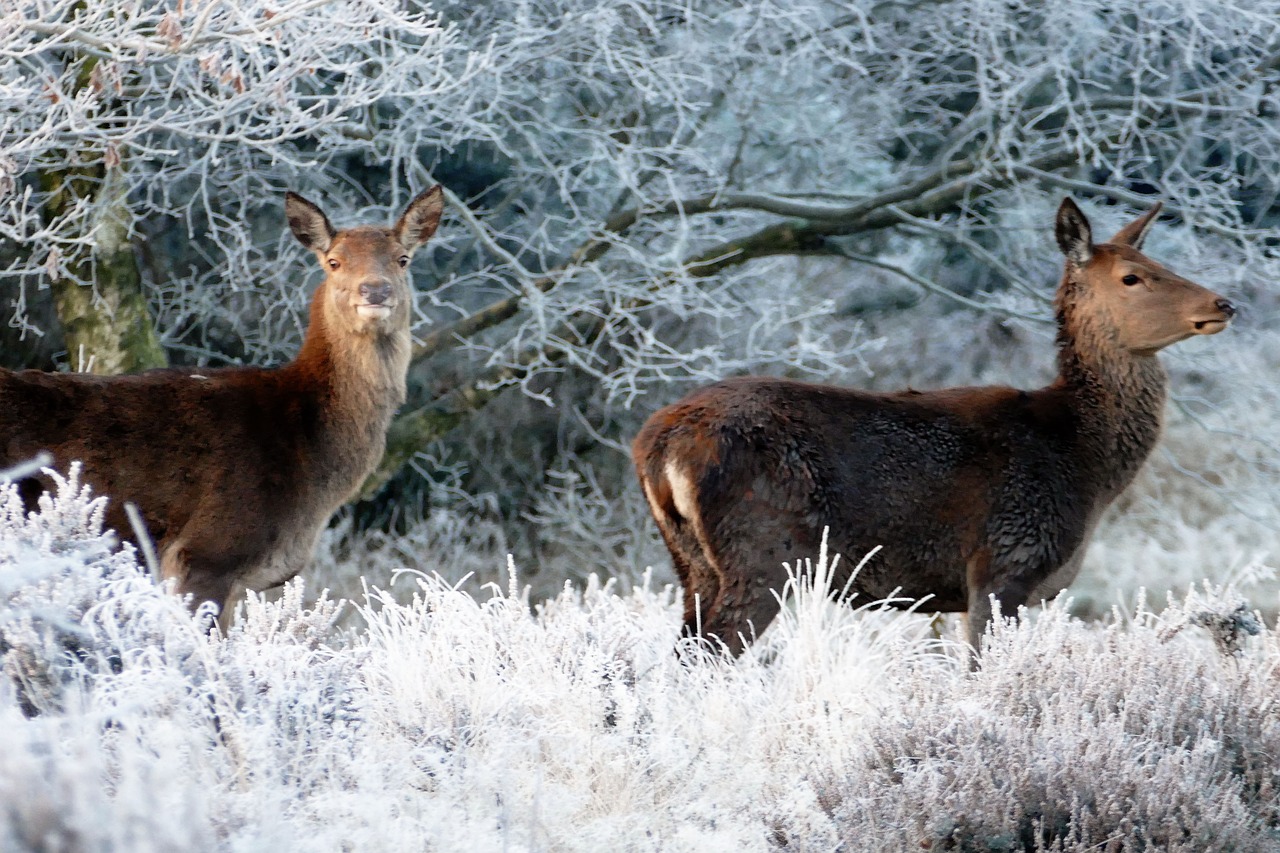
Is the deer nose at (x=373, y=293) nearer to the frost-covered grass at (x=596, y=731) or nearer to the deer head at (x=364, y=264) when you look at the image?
the deer head at (x=364, y=264)

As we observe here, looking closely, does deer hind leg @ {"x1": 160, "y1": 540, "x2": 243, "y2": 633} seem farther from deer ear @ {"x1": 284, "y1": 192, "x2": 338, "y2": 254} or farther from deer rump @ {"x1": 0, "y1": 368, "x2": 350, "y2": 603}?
deer ear @ {"x1": 284, "y1": 192, "x2": 338, "y2": 254}

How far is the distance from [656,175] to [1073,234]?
15.4 ft

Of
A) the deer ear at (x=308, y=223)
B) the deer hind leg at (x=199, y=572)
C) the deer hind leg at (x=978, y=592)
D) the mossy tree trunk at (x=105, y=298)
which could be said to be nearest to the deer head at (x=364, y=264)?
the deer ear at (x=308, y=223)

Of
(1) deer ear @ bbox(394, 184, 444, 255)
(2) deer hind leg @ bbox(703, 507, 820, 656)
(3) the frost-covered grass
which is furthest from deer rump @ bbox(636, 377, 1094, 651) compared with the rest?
(1) deer ear @ bbox(394, 184, 444, 255)

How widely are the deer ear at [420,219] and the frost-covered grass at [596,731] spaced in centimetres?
235

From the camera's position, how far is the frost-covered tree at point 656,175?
994 cm

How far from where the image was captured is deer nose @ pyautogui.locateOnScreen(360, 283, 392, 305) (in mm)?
7062

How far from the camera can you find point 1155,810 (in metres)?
4.32

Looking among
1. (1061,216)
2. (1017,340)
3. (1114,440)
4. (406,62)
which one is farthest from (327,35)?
(1017,340)

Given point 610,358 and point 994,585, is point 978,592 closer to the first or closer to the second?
point 994,585

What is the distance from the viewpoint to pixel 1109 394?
23.3 ft

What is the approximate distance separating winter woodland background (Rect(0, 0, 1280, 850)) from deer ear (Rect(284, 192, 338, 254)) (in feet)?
1.76

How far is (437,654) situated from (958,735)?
181 centimetres

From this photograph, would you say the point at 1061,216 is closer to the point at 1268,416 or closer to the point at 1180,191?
the point at 1180,191
